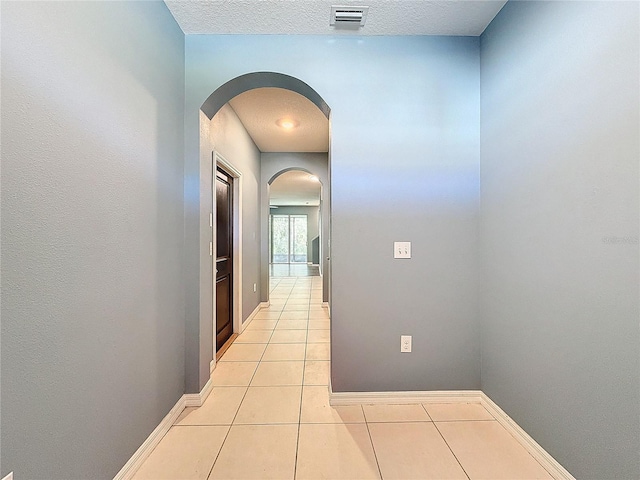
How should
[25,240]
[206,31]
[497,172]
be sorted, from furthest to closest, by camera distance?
[206,31] < [497,172] < [25,240]

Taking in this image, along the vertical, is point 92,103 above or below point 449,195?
above

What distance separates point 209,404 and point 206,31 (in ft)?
8.68

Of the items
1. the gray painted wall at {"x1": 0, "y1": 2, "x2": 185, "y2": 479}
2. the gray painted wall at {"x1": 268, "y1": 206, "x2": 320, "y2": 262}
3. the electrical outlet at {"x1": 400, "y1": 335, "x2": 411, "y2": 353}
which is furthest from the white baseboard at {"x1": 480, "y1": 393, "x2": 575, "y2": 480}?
the gray painted wall at {"x1": 268, "y1": 206, "x2": 320, "y2": 262}

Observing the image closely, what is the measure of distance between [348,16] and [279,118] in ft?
5.28

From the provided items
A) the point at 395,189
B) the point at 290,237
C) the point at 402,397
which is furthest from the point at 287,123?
the point at 290,237

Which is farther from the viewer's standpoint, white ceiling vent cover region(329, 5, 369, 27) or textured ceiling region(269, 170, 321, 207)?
textured ceiling region(269, 170, 321, 207)

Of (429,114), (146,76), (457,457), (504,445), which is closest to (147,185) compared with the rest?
(146,76)

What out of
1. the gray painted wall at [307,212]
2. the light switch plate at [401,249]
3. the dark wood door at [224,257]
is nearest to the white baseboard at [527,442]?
the light switch plate at [401,249]

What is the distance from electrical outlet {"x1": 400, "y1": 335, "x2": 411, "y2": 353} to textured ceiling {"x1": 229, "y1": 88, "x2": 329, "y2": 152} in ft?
7.68

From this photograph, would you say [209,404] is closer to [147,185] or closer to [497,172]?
[147,185]

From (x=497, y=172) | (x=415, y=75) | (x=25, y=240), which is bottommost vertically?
(x=25, y=240)

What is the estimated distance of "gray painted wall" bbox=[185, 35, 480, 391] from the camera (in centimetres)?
194

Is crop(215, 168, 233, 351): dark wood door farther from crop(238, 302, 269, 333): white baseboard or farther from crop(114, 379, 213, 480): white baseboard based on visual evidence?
crop(114, 379, 213, 480): white baseboard

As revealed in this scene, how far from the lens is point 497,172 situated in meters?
1.78
